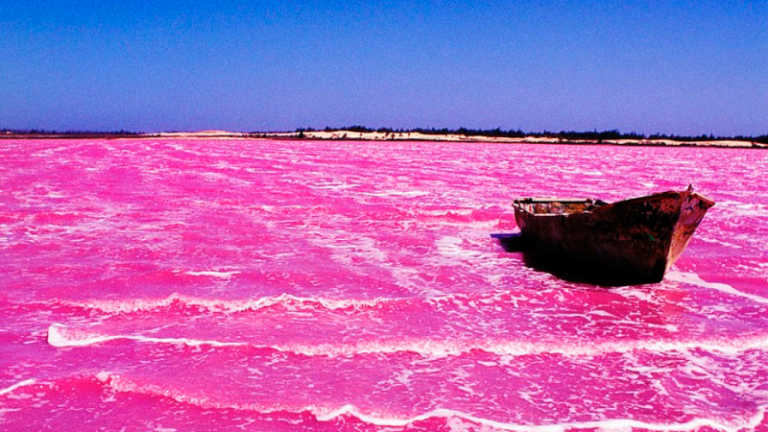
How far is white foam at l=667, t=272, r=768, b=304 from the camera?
723 centimetres

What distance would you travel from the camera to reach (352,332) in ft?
18.9

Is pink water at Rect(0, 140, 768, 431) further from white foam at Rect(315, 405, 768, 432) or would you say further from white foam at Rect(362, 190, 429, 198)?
white foam at Rect(362, 190, 429, 198)

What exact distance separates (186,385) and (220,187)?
1374cm

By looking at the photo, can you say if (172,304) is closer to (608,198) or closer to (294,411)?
(294,411)

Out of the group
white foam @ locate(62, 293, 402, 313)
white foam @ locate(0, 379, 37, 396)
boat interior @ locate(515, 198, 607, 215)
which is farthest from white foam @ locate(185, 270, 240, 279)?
boat interior @ locate(515, 198, 607, 215)

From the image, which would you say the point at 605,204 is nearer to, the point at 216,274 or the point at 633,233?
the point at 633,233

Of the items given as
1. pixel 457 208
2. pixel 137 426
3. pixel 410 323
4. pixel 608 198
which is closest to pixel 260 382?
pixel 137 426

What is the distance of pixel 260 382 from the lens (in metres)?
4.64

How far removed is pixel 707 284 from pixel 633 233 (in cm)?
148

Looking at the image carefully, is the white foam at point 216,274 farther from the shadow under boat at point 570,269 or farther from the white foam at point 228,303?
the shadow under boat at point 570,269

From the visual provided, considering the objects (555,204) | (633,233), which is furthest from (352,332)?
(555,204)

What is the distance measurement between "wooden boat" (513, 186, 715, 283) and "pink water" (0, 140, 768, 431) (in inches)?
14.6

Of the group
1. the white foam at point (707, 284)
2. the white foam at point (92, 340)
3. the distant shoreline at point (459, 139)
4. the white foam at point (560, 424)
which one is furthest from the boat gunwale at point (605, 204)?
the distant shoreline at point (459, 139)

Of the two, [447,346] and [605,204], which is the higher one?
[605,204]
